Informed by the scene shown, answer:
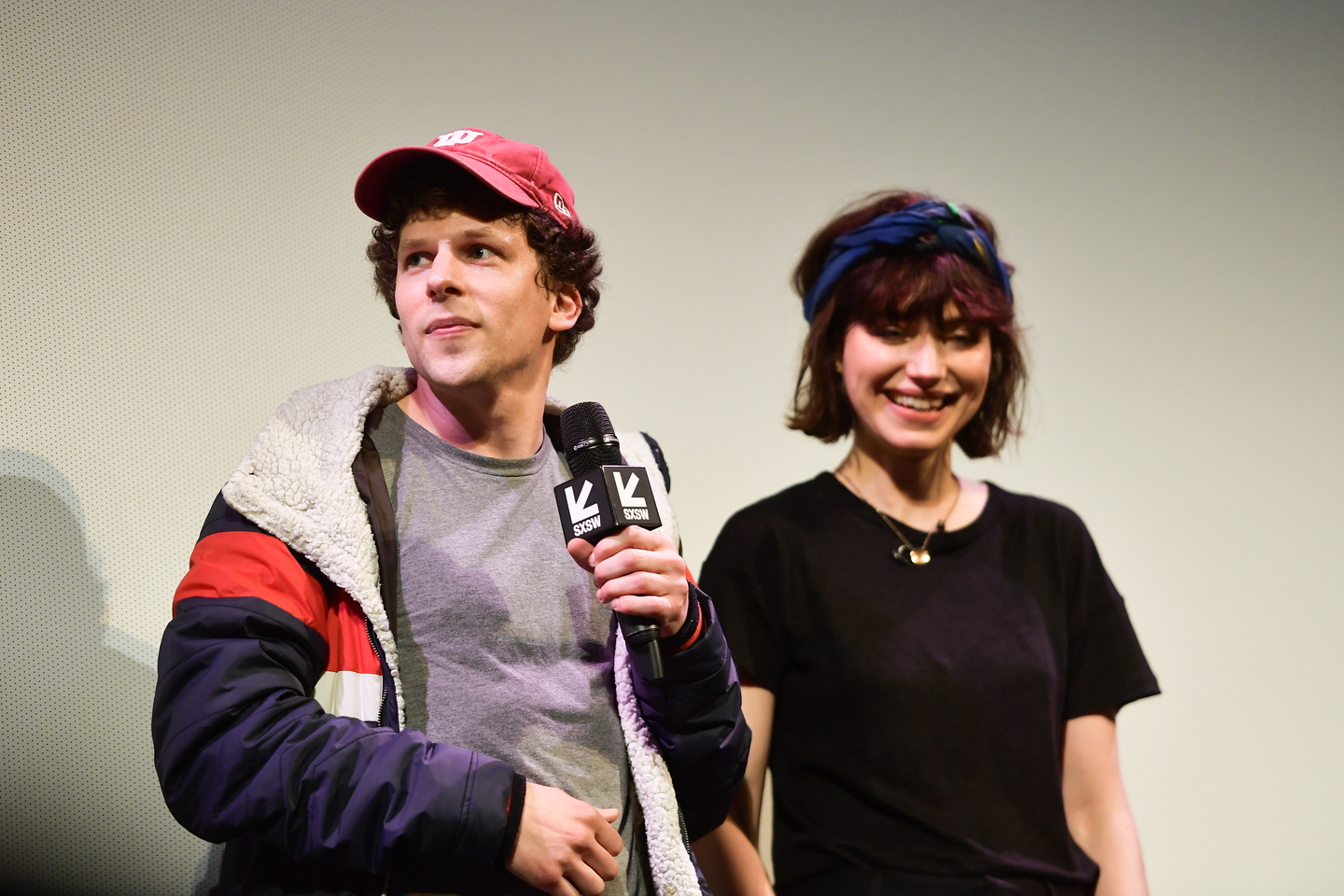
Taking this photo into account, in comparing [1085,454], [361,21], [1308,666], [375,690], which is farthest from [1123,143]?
[375,690]

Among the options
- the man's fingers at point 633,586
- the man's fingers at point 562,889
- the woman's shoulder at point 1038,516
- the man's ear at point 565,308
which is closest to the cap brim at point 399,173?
the man's ear at point 565,308

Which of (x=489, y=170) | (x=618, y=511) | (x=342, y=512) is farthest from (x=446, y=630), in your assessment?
(x=489, y=170)

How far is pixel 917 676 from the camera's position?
1506 mm

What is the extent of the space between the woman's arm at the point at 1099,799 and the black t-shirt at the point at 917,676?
3 cm

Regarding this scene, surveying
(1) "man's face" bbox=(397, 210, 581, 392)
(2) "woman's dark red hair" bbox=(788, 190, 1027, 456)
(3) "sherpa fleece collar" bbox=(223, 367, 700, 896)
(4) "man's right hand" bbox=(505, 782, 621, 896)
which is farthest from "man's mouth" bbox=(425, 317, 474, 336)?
(2) "woman's dark red hair" bbox=(788, 190, 1027, 456)

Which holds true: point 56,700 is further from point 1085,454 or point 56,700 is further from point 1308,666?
point 1308,666

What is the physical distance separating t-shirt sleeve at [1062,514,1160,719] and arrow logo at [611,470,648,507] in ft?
3.26

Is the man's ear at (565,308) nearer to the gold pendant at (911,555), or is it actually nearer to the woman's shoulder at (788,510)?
the woman's shoulder at (788,510)

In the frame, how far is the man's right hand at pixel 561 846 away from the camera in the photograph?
0.93m

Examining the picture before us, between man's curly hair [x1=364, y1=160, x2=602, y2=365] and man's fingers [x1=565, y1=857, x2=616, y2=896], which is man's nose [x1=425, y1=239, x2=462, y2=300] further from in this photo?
man's fingers [x1=565, y1=857, x2=616, y2=896]

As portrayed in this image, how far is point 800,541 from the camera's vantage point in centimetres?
161

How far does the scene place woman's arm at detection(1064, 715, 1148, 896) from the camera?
157 cm

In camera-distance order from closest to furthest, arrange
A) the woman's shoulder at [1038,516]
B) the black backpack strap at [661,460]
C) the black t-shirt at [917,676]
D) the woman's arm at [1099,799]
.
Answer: the black backpack strap at [661,460]
the black t-shirt at [917,676]
the woman's arm at [1099,799]
the woman's shoulder at [1038,516]

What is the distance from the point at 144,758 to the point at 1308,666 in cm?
234
